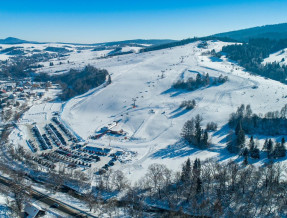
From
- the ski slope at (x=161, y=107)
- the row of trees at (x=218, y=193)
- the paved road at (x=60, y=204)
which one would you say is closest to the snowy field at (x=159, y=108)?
the ski slope at (x=161, y=107)

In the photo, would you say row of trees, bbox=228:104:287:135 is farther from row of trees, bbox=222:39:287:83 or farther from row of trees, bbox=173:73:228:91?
row of trees, bbox=222:39:287:83

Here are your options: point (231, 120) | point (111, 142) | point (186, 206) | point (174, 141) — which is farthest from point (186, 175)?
point (231, 120)

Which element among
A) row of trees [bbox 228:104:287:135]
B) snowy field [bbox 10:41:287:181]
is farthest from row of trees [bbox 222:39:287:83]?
row of trees [bbox 228:104:287:135]

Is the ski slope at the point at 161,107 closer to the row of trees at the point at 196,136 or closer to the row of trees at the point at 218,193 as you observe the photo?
the row of trees at the point at 196,136

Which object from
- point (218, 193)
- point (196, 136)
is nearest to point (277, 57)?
point (196, 136)

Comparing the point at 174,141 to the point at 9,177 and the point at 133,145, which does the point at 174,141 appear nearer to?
the point at 133,145

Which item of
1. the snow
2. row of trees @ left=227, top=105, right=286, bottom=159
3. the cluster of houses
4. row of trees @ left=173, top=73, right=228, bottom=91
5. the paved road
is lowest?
Answer: the paved road

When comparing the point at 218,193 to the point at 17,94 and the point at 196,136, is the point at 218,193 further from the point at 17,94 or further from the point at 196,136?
the point at 17,94
